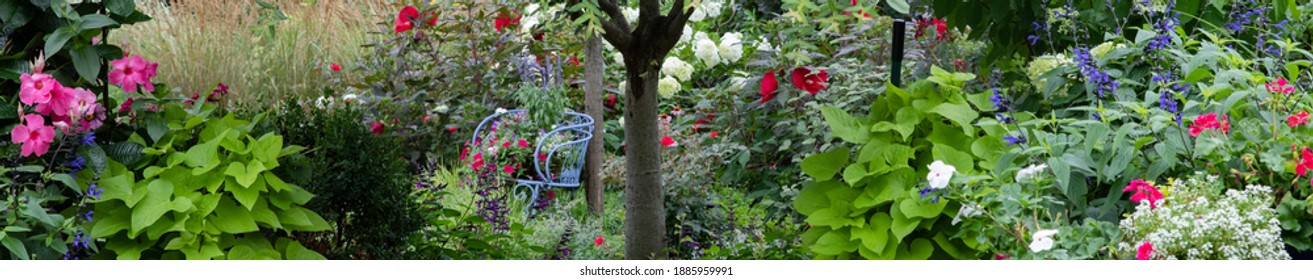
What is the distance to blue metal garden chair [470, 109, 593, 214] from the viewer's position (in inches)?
167

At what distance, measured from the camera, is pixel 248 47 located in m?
5.72

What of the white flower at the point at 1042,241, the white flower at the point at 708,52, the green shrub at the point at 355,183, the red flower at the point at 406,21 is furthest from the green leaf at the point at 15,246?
the red flower at the point at 406,21

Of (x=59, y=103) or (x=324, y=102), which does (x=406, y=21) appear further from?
(x=59, y=103)

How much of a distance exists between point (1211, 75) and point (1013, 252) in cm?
67

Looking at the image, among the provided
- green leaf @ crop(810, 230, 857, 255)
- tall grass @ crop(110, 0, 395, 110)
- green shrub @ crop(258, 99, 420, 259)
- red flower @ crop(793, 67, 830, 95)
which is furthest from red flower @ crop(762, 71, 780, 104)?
tall grass @ crop(110, 0, 395, 110)

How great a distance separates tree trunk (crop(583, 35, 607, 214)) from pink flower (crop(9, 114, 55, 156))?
1963 millimetres

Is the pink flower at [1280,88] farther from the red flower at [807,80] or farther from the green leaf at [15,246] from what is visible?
the green leaf at [15,246]

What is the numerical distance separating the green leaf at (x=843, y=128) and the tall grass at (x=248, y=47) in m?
3.43

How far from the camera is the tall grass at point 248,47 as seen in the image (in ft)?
17.8

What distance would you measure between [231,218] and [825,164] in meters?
1.17

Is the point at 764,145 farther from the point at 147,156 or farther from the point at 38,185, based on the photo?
the point at 38,185

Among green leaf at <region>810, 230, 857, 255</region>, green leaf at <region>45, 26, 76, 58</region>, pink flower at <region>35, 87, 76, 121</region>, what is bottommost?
green leaf at <region>810, 230, 857, 255</region>

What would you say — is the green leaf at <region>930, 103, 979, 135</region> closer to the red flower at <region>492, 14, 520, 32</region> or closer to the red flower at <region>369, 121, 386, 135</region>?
the red flower at <region>492, 14, 520, 32</region>

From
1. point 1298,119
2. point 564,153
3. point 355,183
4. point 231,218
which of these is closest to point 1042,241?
point 1298,119
